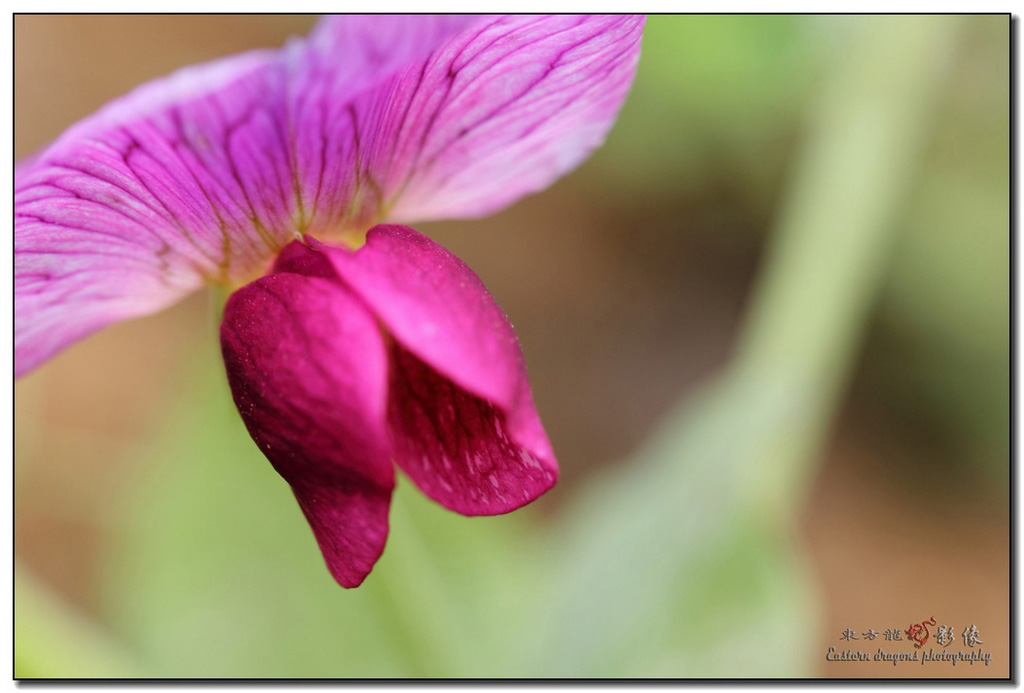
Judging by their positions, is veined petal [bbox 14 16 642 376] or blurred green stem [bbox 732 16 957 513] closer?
veined petal [bbox 14 16 642 376]

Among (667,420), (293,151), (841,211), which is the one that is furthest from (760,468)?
(293,151)

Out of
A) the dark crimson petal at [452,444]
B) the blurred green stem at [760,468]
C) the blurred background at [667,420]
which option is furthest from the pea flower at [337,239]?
the blurred green stem at [760,468]

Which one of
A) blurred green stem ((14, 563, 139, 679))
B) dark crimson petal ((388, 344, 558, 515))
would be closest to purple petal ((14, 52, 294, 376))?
dark crimson petal ((388, 344, 558, 515))

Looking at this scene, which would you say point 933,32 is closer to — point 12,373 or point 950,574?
point 950,574

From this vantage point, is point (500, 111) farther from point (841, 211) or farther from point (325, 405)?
point (841, 211)

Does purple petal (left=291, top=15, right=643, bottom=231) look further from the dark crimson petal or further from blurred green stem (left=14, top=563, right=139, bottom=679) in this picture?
blurred green stem (left=14, top=563, right=139, bottom=679)

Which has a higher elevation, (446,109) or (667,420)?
(446,109)

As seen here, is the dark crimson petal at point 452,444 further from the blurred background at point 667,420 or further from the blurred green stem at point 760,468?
the blurred green stem at point 760,468
